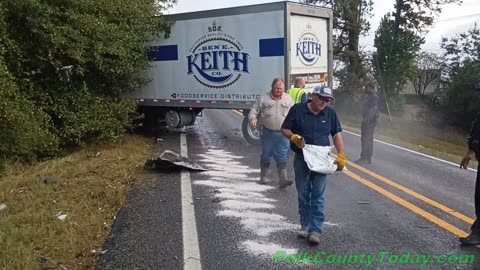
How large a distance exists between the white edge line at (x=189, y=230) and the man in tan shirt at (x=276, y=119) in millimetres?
1382

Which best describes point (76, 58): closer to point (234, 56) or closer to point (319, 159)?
point (234, 56)

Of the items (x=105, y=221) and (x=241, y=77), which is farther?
(x=241, y=77)

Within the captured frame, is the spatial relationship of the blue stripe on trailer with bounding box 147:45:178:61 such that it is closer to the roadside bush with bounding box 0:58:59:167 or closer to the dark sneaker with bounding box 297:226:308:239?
the roadside bush with bounding box 0:58:59:167

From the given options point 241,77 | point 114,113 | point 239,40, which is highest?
point 239,40

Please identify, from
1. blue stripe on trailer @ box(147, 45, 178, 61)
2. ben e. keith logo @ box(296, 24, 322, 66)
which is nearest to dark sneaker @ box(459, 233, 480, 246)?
ben e. keith logo @ box(296, 24, 322, 66)

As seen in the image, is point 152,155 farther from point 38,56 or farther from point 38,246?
point 38,246

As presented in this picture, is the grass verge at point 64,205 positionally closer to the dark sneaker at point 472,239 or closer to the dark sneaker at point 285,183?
the dark sneaker at point 285,183

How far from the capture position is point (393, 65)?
3428 centimetres

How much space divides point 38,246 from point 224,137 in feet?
29.0

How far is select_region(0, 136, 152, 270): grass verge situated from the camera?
14.7 ft

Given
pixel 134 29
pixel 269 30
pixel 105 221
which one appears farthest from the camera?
pixel 134 29

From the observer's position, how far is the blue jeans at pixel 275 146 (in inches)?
287

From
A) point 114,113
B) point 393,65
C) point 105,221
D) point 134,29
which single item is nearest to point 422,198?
point 105,221

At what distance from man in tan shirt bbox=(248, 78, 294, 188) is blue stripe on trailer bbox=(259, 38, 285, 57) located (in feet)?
12.0
